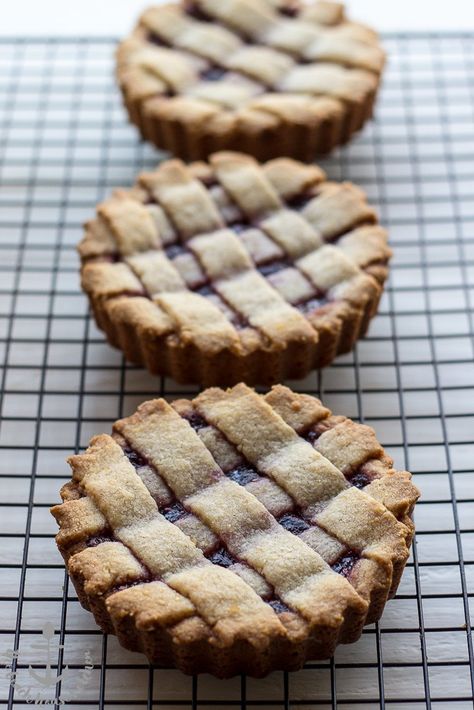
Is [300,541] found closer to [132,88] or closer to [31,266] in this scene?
[31,266]

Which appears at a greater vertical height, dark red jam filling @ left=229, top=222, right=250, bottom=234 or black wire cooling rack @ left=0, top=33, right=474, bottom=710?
dark red jam filling @ left=229, top=222, right=250, bottom=234

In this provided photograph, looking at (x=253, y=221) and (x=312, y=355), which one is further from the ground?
(x=253, y=221)

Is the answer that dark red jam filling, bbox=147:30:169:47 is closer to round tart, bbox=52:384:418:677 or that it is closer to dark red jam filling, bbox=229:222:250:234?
dark red jam filling, bbox=229:222:250:234

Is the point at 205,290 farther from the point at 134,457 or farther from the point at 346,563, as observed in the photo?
the point at 346,563

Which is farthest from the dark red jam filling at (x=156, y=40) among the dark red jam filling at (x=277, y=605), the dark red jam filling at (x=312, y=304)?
the dark red jam filling at (x=277, y=605)

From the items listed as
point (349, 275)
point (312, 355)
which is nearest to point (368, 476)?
point (312, 355)

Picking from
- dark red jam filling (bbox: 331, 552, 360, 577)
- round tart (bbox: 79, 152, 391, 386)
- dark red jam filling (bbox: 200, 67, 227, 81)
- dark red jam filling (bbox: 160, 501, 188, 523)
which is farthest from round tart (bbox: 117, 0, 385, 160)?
dark red jam filling (bbox: 331, 552, 360, 577)
